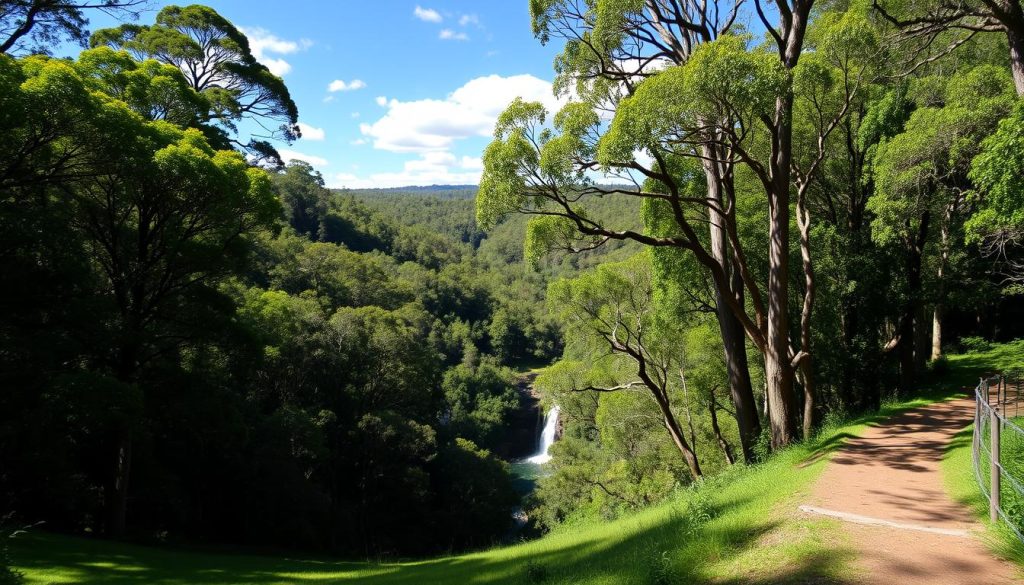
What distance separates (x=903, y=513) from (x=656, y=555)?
245 cm

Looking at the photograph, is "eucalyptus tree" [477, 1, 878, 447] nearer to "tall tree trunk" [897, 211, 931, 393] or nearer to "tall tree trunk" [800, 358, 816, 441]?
"tall tree trunk" [800, 358, 816, 441]

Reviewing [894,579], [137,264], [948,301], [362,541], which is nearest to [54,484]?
[137,264]

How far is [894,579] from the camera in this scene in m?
3.54

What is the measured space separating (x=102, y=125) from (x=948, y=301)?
19613 millimetres

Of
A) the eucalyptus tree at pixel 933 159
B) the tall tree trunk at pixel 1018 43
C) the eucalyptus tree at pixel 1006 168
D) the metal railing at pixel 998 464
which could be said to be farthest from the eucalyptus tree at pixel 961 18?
the metal railing at pixel 998 464

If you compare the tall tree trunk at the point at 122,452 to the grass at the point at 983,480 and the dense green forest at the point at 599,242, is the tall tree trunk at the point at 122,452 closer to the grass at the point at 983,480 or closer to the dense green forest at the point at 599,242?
the dense green forest at the point at 599,242

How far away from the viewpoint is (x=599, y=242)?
9711mm

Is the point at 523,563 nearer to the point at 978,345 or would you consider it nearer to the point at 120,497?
the point at 120,497

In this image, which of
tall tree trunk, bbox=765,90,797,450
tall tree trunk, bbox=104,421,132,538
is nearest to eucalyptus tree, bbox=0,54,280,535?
tall tree trunk, bbox=104,421,132,538

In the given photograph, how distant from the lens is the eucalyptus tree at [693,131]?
684cm

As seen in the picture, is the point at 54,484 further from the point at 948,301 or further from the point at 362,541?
the point at 948,301

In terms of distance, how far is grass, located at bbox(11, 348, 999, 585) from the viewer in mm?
4117

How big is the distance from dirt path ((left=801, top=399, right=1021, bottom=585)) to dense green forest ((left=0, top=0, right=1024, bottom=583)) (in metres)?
1.74

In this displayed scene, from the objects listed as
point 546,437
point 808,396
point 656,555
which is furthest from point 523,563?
point 546,437
